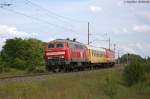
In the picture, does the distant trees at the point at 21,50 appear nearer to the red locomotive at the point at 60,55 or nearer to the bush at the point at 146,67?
the bush at the point at 146,67

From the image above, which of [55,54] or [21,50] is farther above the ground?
[21,50]

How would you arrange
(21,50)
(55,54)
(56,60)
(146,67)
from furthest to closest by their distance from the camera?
1. (21,50)
2. (146,67)
3. (55,54)
4. (56,60)

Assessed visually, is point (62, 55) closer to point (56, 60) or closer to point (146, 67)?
→ point (56, 60)

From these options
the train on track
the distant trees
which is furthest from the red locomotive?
the distant trees

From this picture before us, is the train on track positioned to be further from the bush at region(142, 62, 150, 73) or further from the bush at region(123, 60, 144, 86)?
the bush at region(142, 62, 150, 73)

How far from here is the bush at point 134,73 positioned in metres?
40.3

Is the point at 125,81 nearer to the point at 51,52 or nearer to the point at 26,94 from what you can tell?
the point at 51,52

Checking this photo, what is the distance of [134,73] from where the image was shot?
133 feet

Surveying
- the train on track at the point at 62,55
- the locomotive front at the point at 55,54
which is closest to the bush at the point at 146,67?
the train on track at the point at 62,55

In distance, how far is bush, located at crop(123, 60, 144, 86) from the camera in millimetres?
40281

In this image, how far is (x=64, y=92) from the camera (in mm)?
21906

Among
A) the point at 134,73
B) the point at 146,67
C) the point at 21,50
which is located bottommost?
the point at 134,73

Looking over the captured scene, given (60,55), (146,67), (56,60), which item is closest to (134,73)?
(146,67)

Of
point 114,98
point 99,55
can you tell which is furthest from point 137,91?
point 99,55
